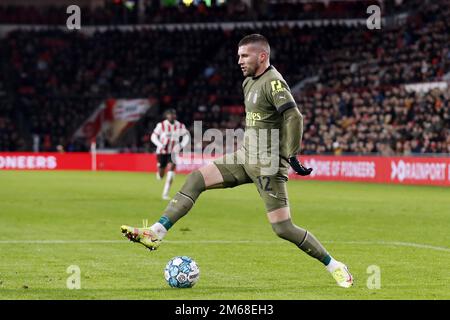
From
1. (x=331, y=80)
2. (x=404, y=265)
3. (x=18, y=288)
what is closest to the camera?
(x=18, y=288)

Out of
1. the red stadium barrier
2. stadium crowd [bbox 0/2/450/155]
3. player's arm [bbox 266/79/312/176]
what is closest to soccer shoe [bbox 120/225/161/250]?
player's arm [bbox 266/79/312/176]

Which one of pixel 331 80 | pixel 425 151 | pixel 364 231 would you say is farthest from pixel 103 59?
pixel 364 231

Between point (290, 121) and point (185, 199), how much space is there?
62.4 inches

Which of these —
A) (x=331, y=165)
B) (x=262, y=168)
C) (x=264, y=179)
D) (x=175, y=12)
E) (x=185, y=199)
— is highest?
(x=175, y=12)

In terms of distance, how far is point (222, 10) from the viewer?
2424 inches

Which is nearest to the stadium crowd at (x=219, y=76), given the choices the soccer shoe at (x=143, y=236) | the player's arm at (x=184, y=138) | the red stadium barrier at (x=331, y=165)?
the red stadium barrier at (x=331, y=165)

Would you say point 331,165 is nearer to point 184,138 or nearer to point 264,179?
point 184,138

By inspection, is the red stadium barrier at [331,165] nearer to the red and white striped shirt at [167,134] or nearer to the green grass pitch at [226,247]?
the green grass pitch at [226,247]

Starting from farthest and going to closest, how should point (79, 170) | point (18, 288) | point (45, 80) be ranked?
point (45, 80) < point (79, 170) < point (18, 288)

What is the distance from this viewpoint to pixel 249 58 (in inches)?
430

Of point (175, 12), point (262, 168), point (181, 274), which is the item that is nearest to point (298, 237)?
point (262, 168)

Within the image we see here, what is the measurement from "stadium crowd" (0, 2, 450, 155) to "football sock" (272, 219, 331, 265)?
27989mm

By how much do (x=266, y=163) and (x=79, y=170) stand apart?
41919 millimetres
